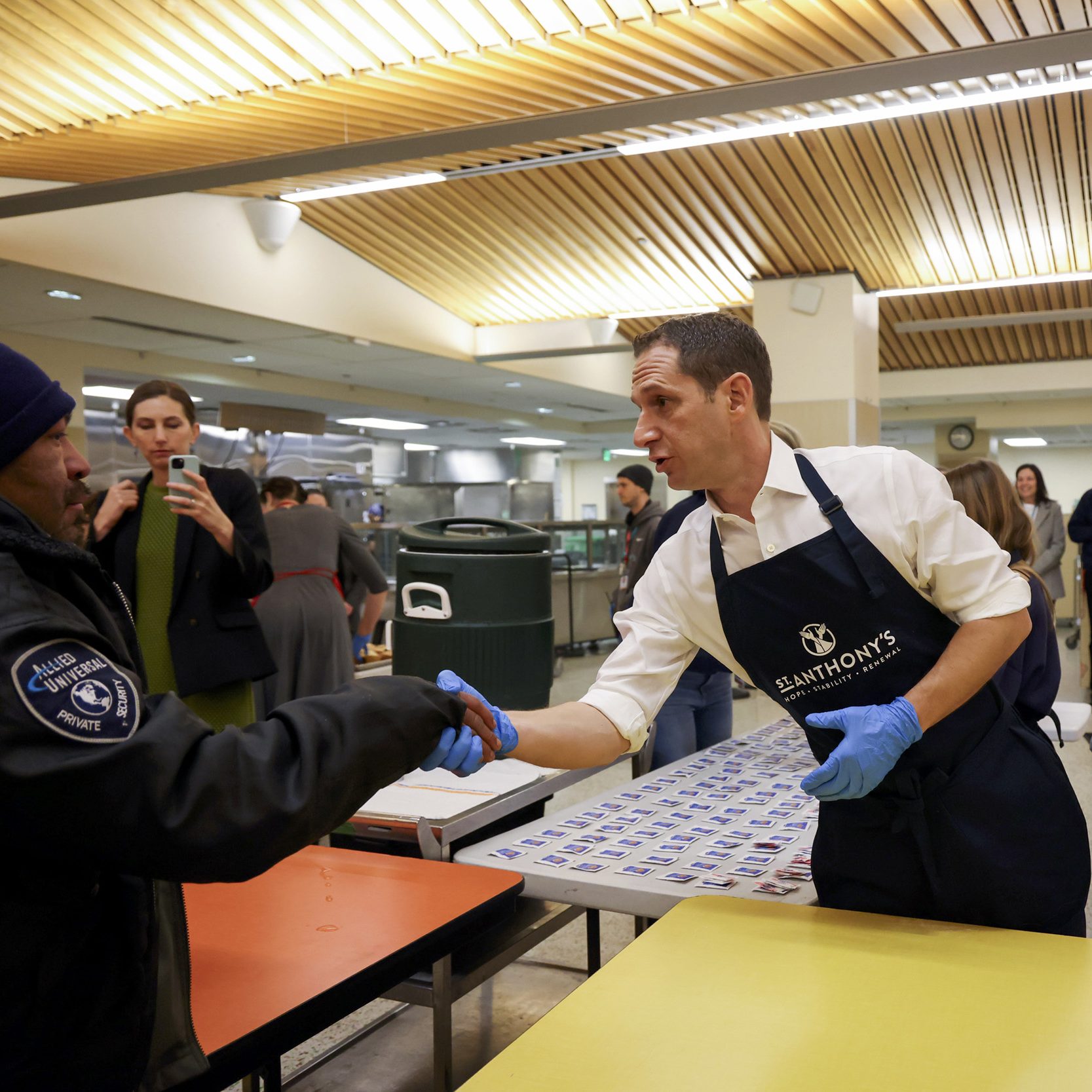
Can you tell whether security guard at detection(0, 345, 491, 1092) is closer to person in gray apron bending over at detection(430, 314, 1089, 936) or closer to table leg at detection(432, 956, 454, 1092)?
person in gray apron bending over at detection(430, 314, 1089, 936)

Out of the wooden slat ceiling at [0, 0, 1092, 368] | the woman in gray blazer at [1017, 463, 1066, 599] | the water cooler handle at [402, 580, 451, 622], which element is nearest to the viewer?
the water cooler handle at [402, 580, 451, 622]

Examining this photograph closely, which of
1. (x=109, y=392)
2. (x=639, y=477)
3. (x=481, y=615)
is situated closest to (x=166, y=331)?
(x=109, y=392)

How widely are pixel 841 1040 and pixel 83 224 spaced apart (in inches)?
279

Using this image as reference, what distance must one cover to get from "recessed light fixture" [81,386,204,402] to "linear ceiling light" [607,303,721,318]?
4.52 meters

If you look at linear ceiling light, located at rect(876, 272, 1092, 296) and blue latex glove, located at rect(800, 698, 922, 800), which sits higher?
linear ceiling light, located at rect(876, 272, 1092, 296)

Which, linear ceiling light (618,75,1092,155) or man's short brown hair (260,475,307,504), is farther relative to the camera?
man's short brown hair (260,475,307,504)

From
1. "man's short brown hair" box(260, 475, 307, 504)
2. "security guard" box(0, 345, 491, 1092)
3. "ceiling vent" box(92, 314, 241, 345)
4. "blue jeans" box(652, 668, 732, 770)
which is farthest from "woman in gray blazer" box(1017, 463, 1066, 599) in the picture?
"security guard" box(0, 345, 491, 1092)

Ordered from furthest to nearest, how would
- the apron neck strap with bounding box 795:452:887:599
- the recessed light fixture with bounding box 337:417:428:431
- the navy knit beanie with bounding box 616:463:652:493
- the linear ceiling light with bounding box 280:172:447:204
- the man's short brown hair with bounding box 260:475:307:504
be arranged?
A: the recessed light fixture with bounding box 337:417:428:431, the navy knit beanie with bounding box 616:463:652:493, the linear ceiling light with bounding box 280:172:447:204, the man's short brown hair with bounding box 260:475:307:504, the apron neck strap with bounding box 795:452:887:599

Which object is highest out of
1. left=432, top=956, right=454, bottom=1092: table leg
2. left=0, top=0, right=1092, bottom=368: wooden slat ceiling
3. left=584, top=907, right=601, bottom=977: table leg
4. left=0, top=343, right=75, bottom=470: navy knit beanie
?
left=0, top=0, right=1092, bottom=368: wooden slat ceiling

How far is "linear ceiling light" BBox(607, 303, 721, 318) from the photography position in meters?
10.1

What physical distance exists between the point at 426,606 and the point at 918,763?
7.02 ft

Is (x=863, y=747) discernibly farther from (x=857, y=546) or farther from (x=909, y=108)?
(x=909, y=108)

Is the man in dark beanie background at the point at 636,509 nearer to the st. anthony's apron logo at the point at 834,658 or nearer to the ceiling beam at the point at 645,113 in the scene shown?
the ceiling beam at the point at 645,113

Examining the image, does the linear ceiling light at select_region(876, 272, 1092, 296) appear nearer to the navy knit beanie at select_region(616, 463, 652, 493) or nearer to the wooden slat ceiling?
the wooden slat ceiling
